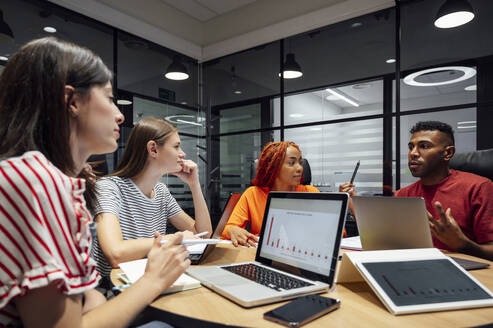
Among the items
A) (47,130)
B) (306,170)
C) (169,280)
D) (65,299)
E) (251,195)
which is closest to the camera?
(65,299)

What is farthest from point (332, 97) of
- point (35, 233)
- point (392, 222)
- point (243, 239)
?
point (35, 233)

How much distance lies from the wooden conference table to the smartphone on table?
0.01 metres

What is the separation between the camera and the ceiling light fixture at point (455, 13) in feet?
9.78

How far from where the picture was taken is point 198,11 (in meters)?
4.48

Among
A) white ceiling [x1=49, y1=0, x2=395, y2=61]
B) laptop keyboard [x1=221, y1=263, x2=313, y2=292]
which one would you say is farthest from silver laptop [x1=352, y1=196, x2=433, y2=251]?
white ceiling [x1=49, y1=0, x2=395, y2=61]

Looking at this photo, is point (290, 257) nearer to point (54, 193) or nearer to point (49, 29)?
point (54, 193)

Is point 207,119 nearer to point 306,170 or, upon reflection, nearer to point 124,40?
point 124,40

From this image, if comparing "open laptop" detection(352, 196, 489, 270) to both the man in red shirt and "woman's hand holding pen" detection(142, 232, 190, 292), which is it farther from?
"woman's hand holding pen" detection(142, 232, 190, 292)

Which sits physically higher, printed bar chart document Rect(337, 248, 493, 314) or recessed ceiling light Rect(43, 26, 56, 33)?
recessed ceiling light Rect(43, 26, 56, 33)

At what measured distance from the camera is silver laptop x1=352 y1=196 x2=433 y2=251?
1.16 m

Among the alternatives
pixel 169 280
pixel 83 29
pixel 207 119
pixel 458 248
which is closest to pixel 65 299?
pixel 169 280

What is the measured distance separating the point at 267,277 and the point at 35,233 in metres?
0.64

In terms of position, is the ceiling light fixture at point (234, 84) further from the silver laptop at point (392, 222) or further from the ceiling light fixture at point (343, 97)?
Result: the silver laptop at point (392, 222)

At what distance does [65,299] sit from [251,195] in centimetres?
163
